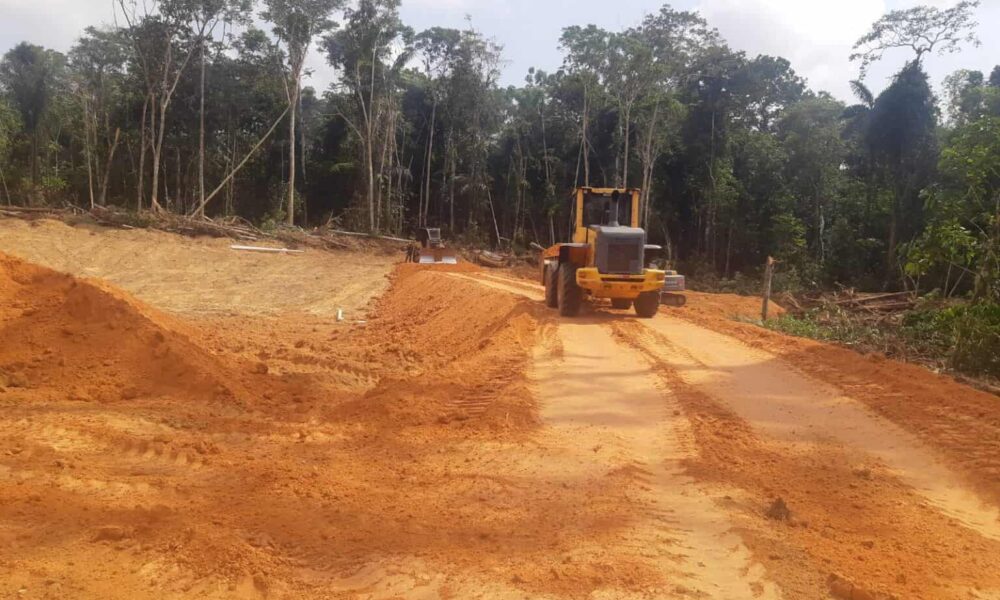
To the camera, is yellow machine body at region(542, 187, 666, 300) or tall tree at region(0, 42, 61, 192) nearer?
yellow machine body at region(542, 187, 666, 300)

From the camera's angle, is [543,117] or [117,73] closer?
[117,73]

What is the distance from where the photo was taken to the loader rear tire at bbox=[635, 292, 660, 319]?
14109mm

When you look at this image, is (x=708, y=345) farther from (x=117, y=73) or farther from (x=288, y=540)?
(x=117, y=73)

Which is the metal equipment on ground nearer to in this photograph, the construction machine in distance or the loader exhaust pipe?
the loader exhaust pipe

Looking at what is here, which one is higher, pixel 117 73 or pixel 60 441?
pixel 117 73

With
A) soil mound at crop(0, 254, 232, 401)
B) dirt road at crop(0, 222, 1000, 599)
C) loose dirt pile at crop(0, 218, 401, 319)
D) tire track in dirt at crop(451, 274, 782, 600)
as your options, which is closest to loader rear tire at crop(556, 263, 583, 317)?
dirt road at crop(0, 222, 1000, 599)

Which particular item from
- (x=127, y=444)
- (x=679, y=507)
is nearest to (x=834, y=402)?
(x=679, y=507)

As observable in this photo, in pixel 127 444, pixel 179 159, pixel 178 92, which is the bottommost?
pixel 127 444

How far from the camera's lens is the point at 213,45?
1518 inches

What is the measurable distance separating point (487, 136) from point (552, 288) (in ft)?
103

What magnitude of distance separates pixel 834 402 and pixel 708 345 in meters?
3.41

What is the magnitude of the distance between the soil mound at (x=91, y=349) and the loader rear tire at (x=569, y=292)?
7112 mm

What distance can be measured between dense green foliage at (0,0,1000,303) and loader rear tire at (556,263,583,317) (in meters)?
17.7

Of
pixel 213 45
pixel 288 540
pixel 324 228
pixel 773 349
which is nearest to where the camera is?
pixel 288 540
